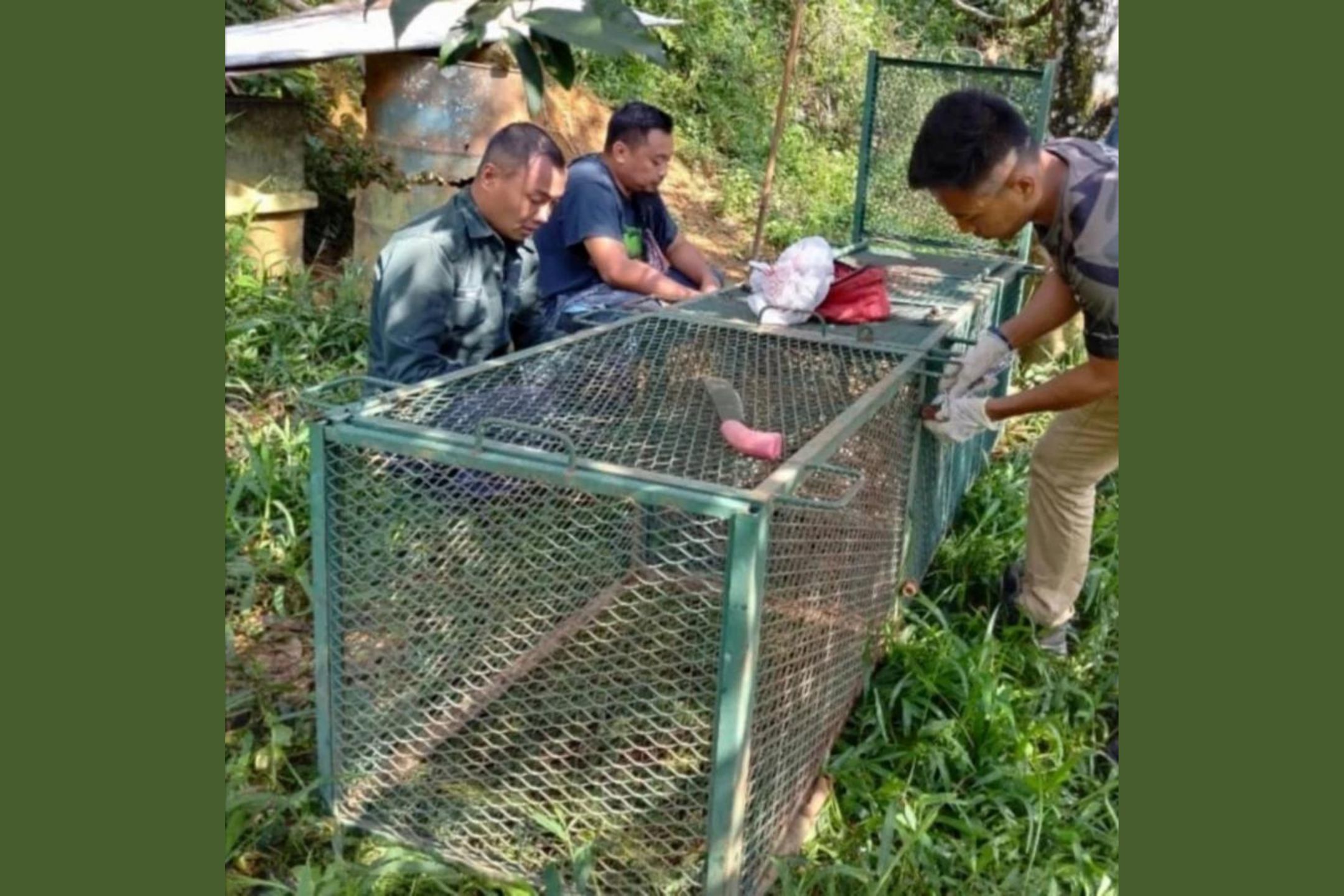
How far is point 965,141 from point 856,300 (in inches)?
36.3

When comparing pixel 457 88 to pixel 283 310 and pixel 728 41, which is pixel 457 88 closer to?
pixel 283 310

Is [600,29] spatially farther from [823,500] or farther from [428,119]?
[428,119]

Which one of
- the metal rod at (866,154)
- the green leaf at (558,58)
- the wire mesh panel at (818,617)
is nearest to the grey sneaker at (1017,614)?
the wire mesh panel at (818,617)

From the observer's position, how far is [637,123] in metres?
4.24

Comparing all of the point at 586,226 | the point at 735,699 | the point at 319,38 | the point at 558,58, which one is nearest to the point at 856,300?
the point at 586,226

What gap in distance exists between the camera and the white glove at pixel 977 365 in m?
3.32

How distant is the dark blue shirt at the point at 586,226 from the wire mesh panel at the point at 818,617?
1420 millimetres

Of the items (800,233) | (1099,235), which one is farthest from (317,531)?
(800,233)

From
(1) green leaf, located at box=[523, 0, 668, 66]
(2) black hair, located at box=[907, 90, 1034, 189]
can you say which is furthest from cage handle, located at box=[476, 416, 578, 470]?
(2) black hair, located at box=[907, 90, 1034, 189]

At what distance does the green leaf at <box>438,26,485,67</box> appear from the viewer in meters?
1.12

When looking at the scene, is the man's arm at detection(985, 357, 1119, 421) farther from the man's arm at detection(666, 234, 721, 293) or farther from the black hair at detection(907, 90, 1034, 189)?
the man's arm at detection(666, 234, 721, 293)

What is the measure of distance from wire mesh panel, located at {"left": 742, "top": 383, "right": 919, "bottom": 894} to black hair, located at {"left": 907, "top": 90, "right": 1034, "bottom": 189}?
0.58 meters

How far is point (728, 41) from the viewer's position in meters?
11.0

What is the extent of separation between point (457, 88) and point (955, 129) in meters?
3.89
